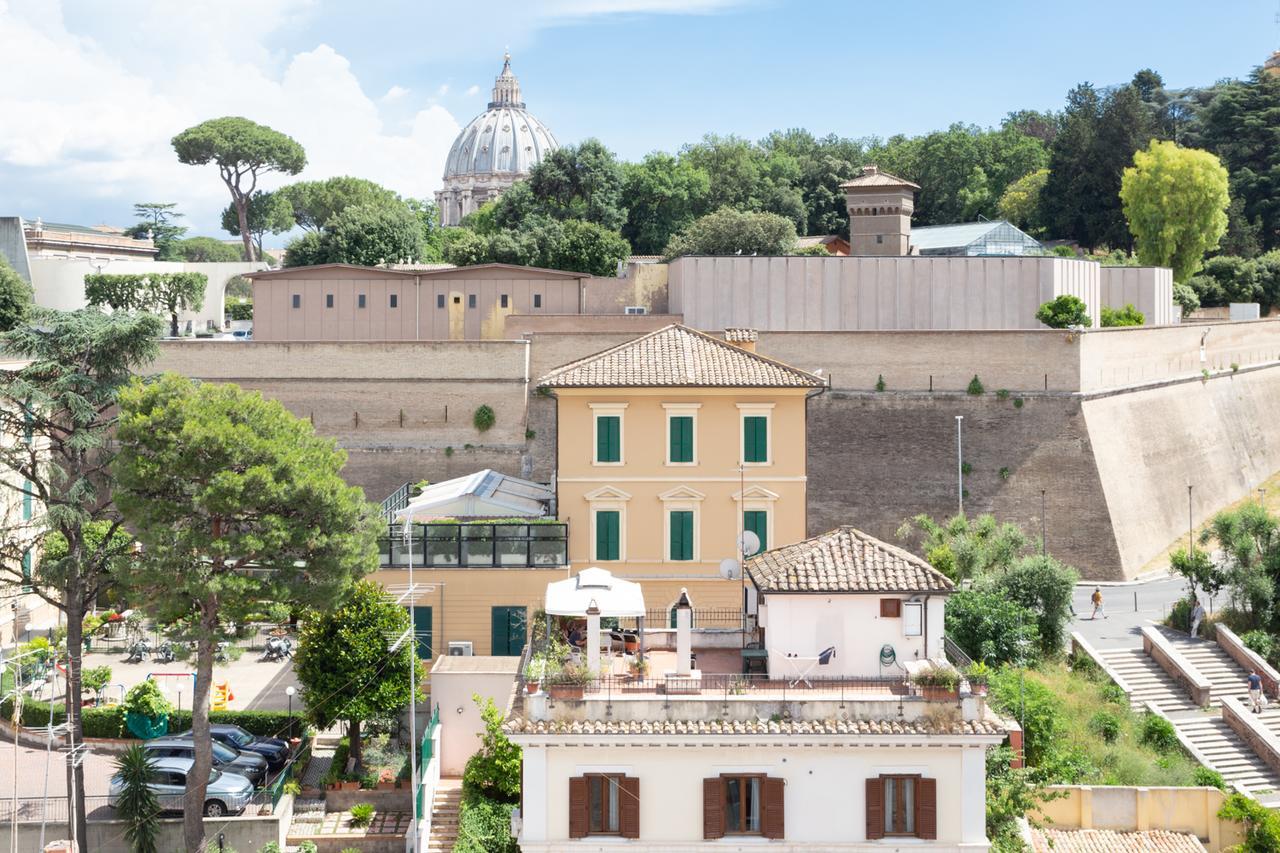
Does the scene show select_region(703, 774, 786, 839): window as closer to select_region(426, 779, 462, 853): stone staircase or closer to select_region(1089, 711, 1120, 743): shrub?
→ select_region(426, 779, 462, 853): stone staircase

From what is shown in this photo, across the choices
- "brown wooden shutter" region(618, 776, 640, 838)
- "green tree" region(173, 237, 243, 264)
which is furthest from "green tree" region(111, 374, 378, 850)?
"green tree" region(173, 237, 243, 264)

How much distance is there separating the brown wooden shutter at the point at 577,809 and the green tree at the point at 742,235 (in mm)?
39511

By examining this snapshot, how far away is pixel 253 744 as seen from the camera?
24.7 meters

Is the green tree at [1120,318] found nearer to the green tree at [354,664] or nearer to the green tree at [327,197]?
the green tree at [354,664]

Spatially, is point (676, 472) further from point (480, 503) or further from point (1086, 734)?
point (1086, 734)

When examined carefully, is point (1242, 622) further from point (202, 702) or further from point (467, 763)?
point (202, 702)

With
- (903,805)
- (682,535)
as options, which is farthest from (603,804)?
(682,535)

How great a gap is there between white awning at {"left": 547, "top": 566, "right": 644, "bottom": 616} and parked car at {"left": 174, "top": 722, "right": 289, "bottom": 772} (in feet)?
25.1

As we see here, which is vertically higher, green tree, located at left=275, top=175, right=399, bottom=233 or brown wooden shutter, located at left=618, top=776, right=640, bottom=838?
green tree, located at left=275, top=175, right=399, bottom=233

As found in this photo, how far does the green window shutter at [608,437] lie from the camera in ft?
89.7

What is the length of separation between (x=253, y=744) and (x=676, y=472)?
8.30m

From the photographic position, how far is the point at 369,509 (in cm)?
2567

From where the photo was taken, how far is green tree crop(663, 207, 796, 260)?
55.5 metres

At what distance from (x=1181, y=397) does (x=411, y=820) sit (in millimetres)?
29550
